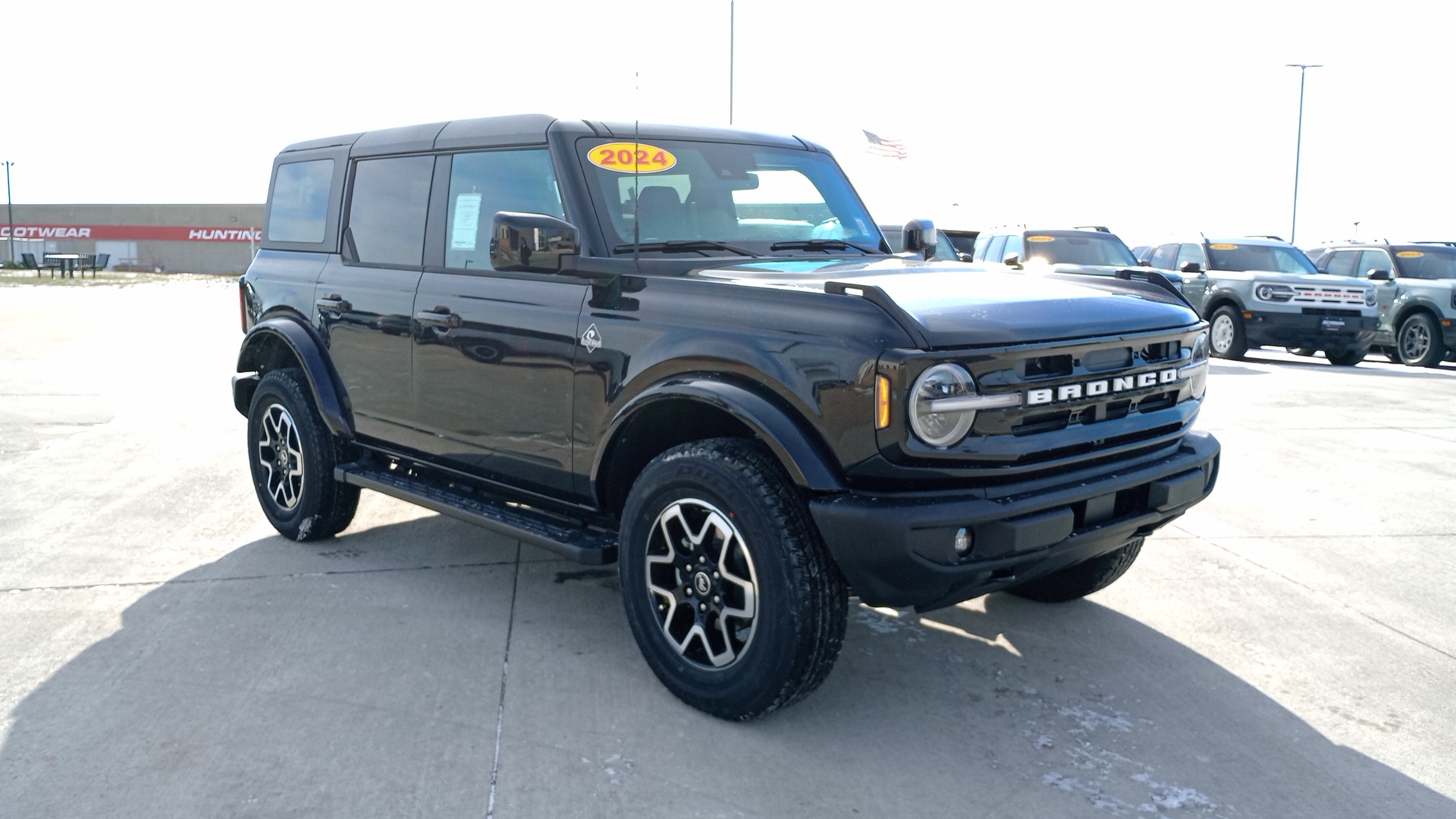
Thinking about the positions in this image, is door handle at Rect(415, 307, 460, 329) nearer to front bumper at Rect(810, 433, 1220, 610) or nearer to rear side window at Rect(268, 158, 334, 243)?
rear side window at Rect(268, 158, 334, 243)

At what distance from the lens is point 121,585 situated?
16.6ft

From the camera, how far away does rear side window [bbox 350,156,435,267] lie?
5.05 m

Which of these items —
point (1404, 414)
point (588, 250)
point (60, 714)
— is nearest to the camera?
point (60, 714)

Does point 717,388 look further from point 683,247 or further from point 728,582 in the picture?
point 683,247

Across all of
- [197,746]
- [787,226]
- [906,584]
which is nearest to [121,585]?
[197,746]

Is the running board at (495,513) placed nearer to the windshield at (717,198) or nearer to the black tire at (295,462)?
the black tire at (295,462)

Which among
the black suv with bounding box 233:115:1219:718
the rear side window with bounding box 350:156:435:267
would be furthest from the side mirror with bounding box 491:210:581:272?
the rear side window with bounding box 350:156:435:267

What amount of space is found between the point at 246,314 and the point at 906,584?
4.35m

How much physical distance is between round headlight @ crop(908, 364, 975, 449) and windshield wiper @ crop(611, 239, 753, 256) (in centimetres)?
139

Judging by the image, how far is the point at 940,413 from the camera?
3.28m

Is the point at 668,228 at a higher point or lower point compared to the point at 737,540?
higher

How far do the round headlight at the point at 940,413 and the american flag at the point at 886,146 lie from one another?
1928 centimetres

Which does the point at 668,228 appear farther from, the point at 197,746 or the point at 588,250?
the point at 197,746

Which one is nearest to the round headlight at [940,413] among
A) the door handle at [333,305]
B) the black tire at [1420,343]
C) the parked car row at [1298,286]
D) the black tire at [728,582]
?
the black tire at [728,582]
